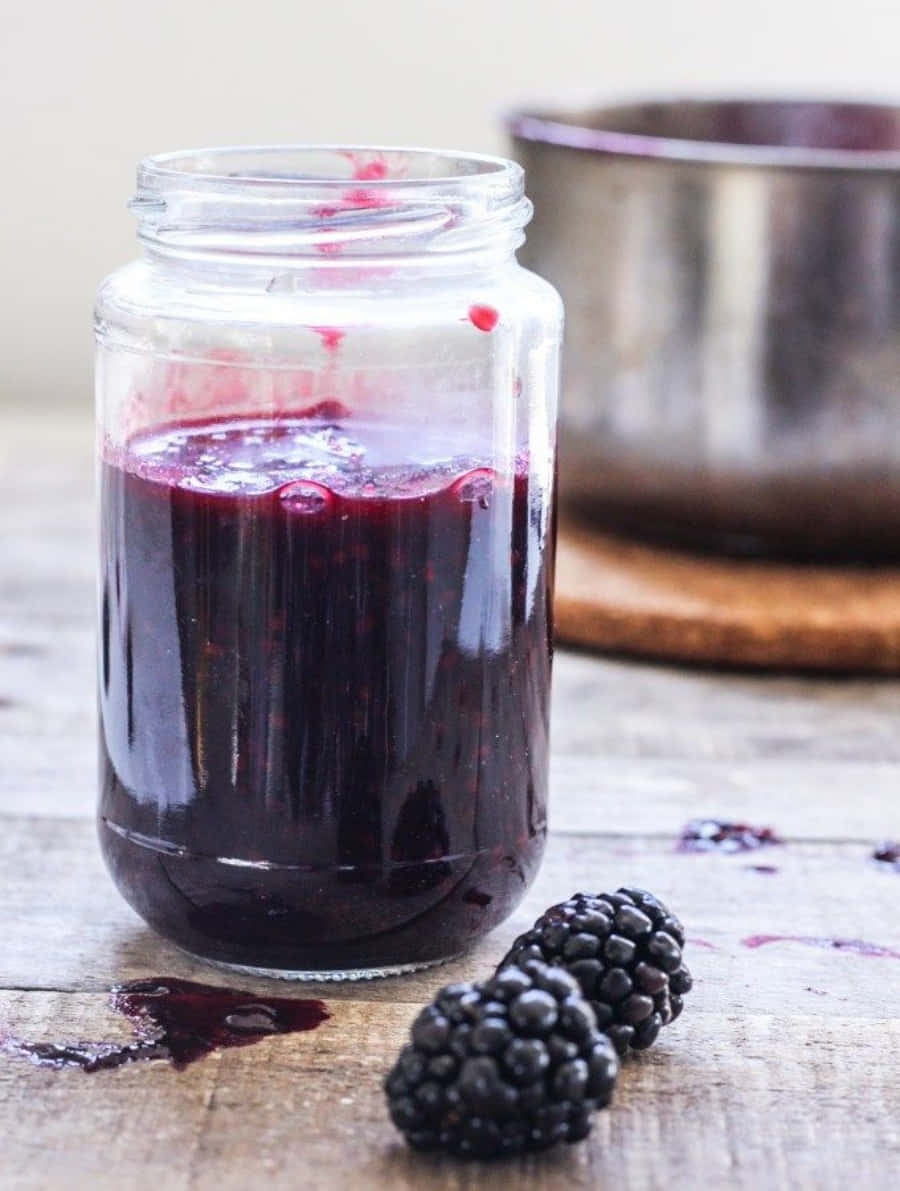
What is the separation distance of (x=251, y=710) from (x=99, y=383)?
0.21 metres

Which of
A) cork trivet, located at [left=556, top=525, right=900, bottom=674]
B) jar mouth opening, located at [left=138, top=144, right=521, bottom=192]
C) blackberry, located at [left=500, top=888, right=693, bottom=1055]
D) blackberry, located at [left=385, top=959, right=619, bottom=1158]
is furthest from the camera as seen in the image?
cork trivet, located at [left=556, top=525, right=900, bottom=674]

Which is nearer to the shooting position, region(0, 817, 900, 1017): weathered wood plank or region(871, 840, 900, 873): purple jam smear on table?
region(0, 817, 900, 1017): weathered wood plank

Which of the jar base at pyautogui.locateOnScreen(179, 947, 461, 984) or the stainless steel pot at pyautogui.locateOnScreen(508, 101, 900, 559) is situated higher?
the stainless steel pot at pyautogui.locateOnScreen(508, 101, 900, 559)

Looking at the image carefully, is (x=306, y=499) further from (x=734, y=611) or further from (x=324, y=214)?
(x=734, y=611)

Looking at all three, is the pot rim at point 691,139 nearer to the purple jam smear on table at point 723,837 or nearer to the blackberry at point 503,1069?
the purple jam smear on table at point 723,837

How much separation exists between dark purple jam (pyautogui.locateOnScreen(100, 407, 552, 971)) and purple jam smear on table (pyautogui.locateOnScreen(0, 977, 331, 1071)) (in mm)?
27

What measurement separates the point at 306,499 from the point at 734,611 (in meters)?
0.71

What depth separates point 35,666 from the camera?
1519mm

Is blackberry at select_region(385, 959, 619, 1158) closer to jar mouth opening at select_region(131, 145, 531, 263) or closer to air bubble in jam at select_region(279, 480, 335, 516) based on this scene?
air bubble in jam at select_region(279, 480, 335, 516)

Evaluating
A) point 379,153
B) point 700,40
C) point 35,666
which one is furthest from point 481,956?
point 700,40

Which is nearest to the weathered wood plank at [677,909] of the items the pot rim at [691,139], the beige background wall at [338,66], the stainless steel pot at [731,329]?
the stainless steel pot at [731,329]

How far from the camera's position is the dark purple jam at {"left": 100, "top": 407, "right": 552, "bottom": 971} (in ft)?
3.12

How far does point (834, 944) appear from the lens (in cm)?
108

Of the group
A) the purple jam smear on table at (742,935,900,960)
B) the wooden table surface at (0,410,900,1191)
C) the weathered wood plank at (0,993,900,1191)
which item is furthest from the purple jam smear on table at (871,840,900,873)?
the weathered wood plank at (0,993,900,1191)
